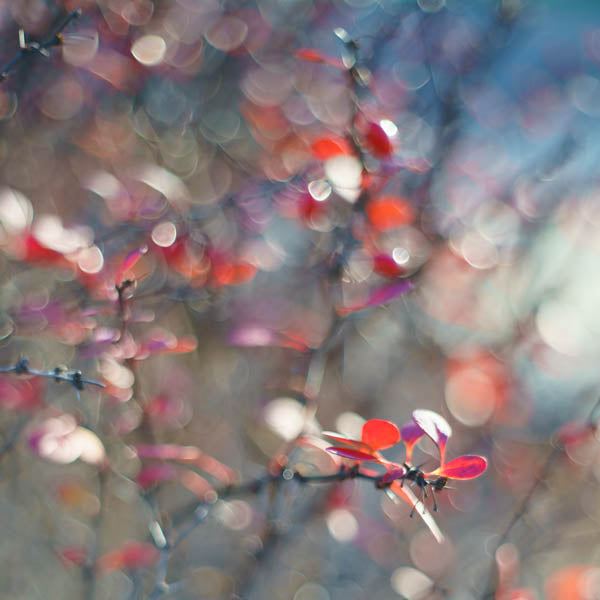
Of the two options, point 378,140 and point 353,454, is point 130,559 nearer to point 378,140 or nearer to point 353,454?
point 353,454

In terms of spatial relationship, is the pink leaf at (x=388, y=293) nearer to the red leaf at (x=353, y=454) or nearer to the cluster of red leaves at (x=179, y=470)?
the red leaf at (x=353, y=454)

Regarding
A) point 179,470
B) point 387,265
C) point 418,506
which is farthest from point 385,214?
point 179,470

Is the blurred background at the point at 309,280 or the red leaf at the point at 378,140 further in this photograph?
the blurred background at the point at 309,280

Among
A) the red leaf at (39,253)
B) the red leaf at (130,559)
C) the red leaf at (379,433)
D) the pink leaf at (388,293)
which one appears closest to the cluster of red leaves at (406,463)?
the red leaf at (379,433)

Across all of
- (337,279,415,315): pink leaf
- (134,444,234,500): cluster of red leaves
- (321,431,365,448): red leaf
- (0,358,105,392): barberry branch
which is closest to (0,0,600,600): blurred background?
(134,444,234,500): cluster of red leaves

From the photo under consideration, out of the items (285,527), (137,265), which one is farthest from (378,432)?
(137,265)

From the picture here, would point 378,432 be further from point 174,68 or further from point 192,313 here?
point 174,68
